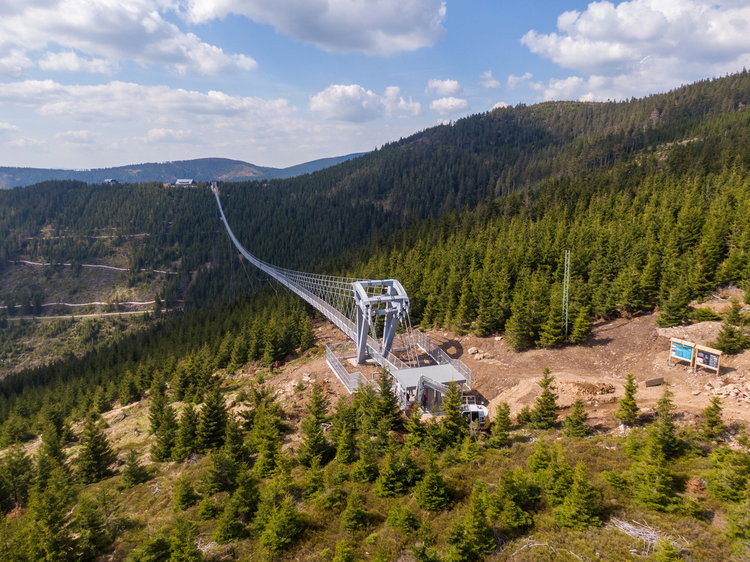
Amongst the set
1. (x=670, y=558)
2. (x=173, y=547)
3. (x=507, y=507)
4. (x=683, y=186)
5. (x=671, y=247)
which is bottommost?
(x=173, y=547)

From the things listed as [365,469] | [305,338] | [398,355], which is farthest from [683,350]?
[305,338]

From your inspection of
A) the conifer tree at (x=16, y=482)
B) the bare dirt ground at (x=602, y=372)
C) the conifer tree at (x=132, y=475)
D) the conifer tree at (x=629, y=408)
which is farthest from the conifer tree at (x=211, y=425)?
the conifer tree at (x=629, y=408)

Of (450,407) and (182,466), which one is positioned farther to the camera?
(182,466)

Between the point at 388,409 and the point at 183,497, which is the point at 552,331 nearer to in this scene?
the point at 388,409

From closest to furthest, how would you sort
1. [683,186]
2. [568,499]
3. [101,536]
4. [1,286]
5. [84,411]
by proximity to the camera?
[568,499] → [101,536] → [84,411] → [683,186] → [1,286]

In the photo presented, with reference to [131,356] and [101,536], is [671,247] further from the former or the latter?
[131,356]

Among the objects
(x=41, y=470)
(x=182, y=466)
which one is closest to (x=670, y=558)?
(x=182, y=466)
